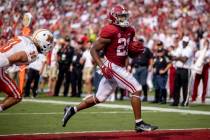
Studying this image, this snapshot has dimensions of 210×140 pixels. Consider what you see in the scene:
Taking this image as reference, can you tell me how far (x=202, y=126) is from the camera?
1146 centimetres

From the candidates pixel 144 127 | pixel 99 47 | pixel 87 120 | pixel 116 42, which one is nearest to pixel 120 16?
pixel 116 42

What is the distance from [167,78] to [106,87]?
742 cm

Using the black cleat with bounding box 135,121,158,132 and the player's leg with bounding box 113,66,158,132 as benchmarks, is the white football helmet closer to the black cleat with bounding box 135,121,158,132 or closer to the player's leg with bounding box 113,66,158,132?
the player's leg with bounding box 113,66,158,132

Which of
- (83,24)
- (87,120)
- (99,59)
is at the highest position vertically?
(83,24)

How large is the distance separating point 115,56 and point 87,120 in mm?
2291

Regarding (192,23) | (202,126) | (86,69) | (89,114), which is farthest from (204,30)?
(202,126)

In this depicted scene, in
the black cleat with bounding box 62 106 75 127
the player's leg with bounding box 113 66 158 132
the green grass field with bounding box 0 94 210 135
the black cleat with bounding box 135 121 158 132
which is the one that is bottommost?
the green grass field with bounding box 0 94 210 135

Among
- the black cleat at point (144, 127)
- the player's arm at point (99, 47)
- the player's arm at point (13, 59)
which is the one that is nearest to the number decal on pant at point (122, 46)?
the player's arm at point (99, 47)

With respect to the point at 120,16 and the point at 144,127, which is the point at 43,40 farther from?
the point at 144,127

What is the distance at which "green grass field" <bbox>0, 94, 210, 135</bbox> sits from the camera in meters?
10.9

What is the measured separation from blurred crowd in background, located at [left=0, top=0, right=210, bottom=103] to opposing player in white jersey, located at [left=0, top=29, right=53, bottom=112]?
29.7 ft

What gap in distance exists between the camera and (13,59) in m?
9.02

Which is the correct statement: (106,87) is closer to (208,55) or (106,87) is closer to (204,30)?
(208,55)

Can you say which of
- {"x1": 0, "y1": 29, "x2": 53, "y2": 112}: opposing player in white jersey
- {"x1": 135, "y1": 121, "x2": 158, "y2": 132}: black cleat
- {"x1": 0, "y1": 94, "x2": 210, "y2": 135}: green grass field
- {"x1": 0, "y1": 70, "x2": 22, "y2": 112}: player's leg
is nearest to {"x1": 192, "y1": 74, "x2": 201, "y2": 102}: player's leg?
{"x1": 0, "y1": 94, "x2": 210, "y2": 135}: green grass field
